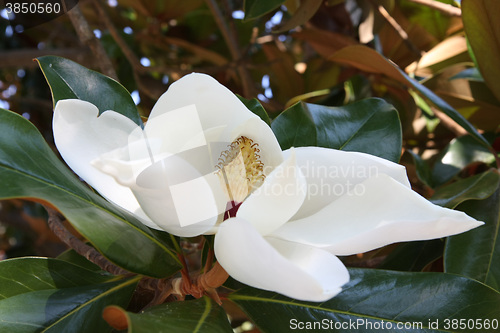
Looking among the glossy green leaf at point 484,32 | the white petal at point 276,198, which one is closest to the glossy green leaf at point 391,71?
the glossy green leaf at point 484,32

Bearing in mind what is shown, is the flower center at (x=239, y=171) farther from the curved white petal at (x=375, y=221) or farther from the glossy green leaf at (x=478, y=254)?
the glossy green leaf at (x=478, y=254)

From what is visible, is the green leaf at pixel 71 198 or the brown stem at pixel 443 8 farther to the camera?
the brown stem at pixel 443 8

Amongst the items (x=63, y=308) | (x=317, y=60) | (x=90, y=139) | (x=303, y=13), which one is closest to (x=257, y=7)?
(x=303, y=13)

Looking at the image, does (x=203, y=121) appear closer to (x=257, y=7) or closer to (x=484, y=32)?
(x=257, y=7)

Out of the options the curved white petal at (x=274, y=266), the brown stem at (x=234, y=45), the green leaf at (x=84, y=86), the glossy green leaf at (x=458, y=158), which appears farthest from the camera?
the brown stem at (x=234, y=45)

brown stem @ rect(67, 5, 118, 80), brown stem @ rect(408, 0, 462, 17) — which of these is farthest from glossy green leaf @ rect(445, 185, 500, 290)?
brown stem @ rect(67, 5, 118, 80)

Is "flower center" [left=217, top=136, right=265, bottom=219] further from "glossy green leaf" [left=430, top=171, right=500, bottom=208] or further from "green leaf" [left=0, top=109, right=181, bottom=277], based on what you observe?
"glossy green leaf" [left=430, top=171, right=500, bottom=208]
